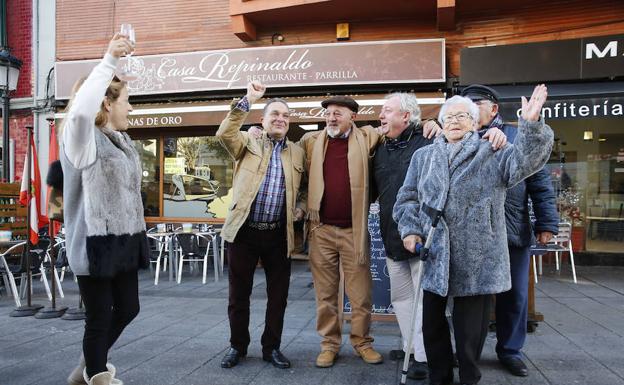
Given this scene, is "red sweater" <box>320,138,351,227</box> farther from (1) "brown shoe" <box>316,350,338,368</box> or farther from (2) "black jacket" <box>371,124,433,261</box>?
(1) "brown shoe" <box>316,350,338,368</box>

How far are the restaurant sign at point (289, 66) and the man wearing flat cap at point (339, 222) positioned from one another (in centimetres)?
516

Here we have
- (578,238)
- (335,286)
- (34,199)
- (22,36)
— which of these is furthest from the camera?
(22,36)

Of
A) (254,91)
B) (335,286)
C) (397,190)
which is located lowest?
(335,286)

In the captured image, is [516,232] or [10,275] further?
[10,275]

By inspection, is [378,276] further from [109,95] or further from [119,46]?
[119,46]

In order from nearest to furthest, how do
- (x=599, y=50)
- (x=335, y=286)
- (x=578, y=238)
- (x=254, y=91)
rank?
(x=254, y=91), (x=335, y=286), (x=599, y=50), (x=578, y=238)

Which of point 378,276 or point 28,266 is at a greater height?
point 378,276

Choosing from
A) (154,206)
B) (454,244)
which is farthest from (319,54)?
(454,244)

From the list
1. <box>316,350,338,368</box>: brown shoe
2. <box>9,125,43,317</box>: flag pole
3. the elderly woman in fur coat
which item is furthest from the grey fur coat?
<box>9,125,43,317</box>: flag pole

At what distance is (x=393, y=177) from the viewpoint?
369 cm

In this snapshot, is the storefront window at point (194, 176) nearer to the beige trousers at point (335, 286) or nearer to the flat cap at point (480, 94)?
the beige trousers at point (335, 286)

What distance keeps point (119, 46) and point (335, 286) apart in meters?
2.36

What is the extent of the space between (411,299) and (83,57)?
9.56 m

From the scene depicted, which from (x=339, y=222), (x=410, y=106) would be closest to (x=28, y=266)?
(x=339, y=222)
